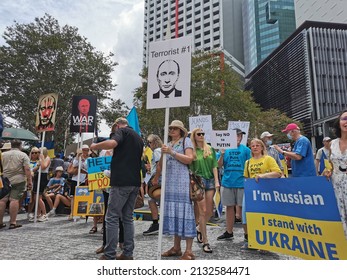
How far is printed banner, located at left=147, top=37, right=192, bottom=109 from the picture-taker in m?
3.77

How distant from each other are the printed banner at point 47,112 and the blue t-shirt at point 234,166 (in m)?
4.49

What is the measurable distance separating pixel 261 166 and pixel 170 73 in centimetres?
189

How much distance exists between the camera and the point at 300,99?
1998 inches

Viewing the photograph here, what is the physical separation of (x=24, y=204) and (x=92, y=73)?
1653cm

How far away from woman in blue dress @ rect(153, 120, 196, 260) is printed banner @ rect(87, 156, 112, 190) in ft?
7.23

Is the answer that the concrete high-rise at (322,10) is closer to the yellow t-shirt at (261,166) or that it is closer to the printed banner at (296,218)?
the yellow t-shirt at (261,166)

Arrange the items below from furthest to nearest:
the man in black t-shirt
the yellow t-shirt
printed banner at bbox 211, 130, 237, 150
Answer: printed banner at bbox 211, 130, 237, 150 → the yellow t-shirt → the man in black t-shirt

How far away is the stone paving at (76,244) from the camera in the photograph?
4.12 m

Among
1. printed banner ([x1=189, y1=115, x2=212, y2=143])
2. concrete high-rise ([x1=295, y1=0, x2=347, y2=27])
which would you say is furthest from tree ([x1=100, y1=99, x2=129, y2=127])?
concrete high-rise ([x1=295, y1=0, x2=347, y2=27])

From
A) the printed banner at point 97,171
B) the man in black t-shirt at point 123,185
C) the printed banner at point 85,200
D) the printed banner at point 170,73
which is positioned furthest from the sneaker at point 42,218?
Result: the printed banner at point 170,73

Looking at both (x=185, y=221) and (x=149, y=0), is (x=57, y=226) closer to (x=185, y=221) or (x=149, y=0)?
(x=185, y=221)

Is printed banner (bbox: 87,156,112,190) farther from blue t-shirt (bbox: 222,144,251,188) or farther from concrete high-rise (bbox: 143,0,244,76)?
concrete high-rise (bbox: 143,0,244,76)

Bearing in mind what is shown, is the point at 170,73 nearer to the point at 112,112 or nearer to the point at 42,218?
the point at 42,218
